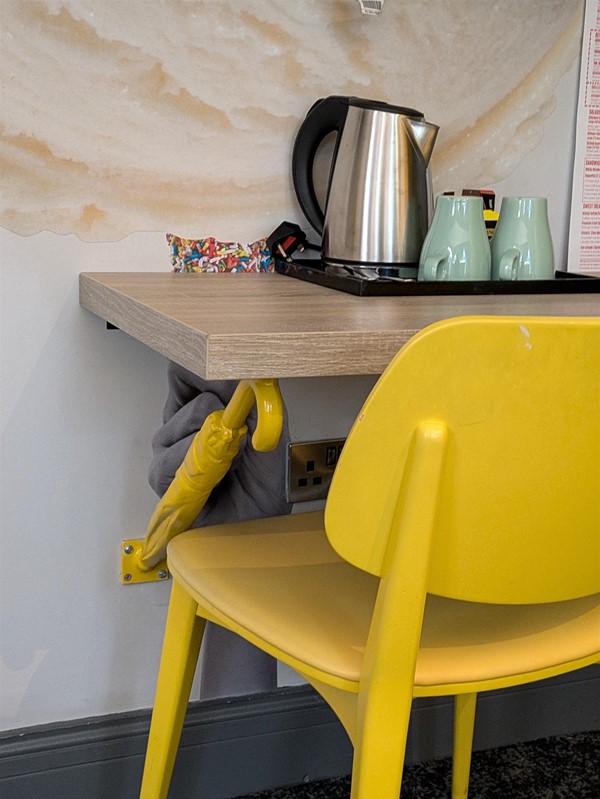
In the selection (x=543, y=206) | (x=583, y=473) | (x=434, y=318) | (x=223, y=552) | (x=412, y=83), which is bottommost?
(x=223, y=552)

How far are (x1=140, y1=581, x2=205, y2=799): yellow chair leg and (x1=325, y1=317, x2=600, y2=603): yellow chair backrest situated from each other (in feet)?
1.13

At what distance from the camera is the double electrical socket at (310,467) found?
1.45 m

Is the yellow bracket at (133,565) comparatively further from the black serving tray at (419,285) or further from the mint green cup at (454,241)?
the mint green cup at (454,241)

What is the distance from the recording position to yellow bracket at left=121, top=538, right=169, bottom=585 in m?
1.39

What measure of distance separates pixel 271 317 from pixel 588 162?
2.88ft

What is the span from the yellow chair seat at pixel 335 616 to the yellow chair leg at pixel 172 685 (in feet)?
0.20

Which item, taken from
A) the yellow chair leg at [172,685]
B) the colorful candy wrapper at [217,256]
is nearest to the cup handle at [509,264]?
the colorful candy wrapper at [217,256]

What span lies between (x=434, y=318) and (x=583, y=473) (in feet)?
0.78

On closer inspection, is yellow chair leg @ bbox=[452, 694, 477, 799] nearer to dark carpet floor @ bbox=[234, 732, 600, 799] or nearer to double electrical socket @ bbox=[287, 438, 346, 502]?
dark carpet floor @ bbox=[234, 732, 600, 799]

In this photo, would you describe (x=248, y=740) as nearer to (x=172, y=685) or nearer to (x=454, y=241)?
(x=172, y=685)

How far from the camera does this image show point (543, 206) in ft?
4.13

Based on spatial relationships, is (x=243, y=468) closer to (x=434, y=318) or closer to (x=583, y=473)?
(x=434, y=318)

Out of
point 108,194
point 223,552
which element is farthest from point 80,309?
point 223,552

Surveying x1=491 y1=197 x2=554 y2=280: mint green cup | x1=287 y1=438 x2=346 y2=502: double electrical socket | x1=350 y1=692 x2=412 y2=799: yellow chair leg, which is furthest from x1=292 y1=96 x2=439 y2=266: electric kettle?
x1=350 y1=692 x2=412 y2=799: yellow chair leg
